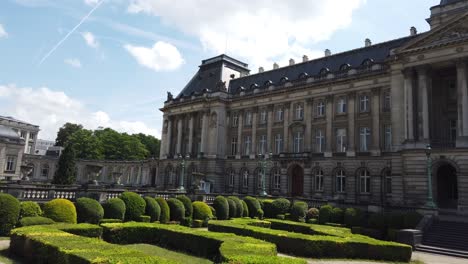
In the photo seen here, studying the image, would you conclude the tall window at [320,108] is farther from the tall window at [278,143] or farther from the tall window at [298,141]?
the tall window at [278,143]

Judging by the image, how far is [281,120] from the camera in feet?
175

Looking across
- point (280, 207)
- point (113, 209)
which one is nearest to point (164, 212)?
point (113, 209)

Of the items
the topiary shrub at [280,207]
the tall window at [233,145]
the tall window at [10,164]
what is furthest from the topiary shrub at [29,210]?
the tall window at [10,164]

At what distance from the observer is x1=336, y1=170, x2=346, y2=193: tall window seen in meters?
44.6

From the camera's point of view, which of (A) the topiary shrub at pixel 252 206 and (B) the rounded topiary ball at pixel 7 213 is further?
(A) the topiary shrub at pixel 252 206

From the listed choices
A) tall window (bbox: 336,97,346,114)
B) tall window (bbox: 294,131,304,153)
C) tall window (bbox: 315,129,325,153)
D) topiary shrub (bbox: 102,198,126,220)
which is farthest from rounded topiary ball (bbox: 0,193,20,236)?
tall window (bbox: 336,97,346,114)

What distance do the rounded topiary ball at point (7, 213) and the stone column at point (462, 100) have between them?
33608 mm

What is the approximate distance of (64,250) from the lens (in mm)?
11633

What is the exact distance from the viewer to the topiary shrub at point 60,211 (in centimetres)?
2008

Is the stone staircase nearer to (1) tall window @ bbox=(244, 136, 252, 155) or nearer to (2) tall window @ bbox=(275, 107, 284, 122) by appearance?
(2) tall window @ bbox=(275, 107, 284, 122)

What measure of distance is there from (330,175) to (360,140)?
17.8 ft

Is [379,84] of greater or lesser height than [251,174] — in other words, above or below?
above

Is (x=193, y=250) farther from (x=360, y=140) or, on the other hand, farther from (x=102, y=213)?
(x=360, y=140)

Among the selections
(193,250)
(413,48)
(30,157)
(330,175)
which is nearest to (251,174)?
(330,175)
